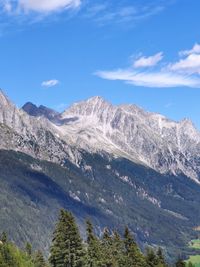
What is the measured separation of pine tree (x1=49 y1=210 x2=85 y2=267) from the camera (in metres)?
82.4

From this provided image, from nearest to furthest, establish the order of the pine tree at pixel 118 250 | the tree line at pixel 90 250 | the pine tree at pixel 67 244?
the pine tree at pixel 67 244 → the tree line at pixel 90 250 → the pine tree at pixel 118 250

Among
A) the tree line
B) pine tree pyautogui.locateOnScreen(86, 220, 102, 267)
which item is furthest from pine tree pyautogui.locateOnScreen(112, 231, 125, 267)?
pine tree pyautogui.locateOnScreen(86, 220, 102, 267)

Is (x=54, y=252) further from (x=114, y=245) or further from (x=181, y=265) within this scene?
(x=181, y=265)

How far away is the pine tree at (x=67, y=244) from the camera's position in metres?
82.4

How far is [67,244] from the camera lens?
271ft

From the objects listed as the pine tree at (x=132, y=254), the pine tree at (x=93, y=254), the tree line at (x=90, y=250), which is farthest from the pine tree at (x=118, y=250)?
the pine tree at (x=93, y=254)

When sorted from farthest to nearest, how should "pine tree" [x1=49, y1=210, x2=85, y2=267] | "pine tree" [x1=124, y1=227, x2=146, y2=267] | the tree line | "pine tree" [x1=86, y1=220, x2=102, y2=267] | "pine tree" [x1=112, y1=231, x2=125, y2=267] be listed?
"pine tree" [x1=112, y1=231, x2=125, y2=267]
"pine tree" [x1=124, y1=227, x2=146, y2=267]
"pine tree" [x1=86, y1=220, x2=102, y2=267]
the tree line
"pine tree" [x1=49, y1=210, x2=85, y2=267]

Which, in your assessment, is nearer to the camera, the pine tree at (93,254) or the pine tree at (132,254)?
the pine tree at (93,254)

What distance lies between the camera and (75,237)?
83062 mm

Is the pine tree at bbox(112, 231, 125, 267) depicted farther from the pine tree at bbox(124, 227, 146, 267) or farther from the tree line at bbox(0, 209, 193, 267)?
the pine tree at bbox(124, 227, 146, 267)

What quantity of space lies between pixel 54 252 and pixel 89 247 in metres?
13.7

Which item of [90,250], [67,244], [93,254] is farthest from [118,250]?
[67,244]

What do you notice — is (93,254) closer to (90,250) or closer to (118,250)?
(90,250)

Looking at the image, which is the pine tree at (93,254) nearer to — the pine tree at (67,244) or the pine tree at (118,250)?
the pine tree at (118,250)
